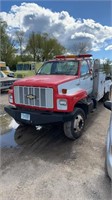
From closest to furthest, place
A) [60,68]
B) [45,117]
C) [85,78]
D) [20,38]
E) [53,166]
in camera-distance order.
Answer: [53,166] < [45,117] < [85,78] < [60,68] < [20,38]

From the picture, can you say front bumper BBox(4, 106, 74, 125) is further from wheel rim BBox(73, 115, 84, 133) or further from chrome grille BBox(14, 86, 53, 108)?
wheel rim BBox(73, 115, 84, 133)

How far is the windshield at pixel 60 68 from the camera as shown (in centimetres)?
604

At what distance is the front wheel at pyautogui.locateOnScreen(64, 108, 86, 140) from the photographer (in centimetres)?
496

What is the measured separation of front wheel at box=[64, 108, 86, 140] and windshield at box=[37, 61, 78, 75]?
4.21 ft

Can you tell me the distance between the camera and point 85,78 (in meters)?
6.18

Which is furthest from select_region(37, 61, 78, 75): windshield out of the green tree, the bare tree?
the bare tree

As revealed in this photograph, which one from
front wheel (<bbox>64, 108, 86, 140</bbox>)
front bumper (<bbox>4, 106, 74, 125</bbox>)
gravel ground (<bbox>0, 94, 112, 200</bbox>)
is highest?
front bumper (<bbox>4, 106, 74, 125</bbox>)

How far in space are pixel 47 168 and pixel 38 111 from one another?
1.56 metres

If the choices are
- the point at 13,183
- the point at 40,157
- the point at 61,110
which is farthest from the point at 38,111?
the point at 13,183

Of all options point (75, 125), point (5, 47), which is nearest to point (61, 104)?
point (75, 125)

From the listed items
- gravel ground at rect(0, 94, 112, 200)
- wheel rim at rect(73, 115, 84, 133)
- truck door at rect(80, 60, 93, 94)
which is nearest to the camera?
gravel ground at rect(0, 94, 112, 200)

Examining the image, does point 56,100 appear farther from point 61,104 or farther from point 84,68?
point 84,68

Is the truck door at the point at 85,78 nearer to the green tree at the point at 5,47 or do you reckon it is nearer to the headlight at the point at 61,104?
the headlight at the point at 61,104

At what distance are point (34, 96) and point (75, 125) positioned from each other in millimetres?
1236
